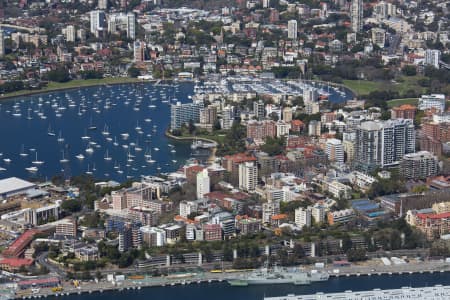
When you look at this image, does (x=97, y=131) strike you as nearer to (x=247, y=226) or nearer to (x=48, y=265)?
(x=247, y=226)

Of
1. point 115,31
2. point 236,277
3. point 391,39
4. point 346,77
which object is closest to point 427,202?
point 236,277

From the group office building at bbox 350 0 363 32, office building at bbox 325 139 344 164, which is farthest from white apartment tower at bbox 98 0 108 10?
office building at bbox 325 139 344 164

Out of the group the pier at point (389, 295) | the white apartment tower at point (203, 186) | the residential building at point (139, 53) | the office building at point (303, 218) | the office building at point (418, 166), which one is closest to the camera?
the pier at point (389, 295)

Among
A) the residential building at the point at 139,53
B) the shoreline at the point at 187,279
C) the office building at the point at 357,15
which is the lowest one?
the shoreline at the point at 187,279

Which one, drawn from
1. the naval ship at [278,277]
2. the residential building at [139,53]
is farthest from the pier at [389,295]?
the residential building at [139,53]

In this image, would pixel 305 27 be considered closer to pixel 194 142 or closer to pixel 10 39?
pixel 10 39

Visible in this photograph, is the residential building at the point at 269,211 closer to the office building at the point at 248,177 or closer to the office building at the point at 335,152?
the office building at the point at 248,177
